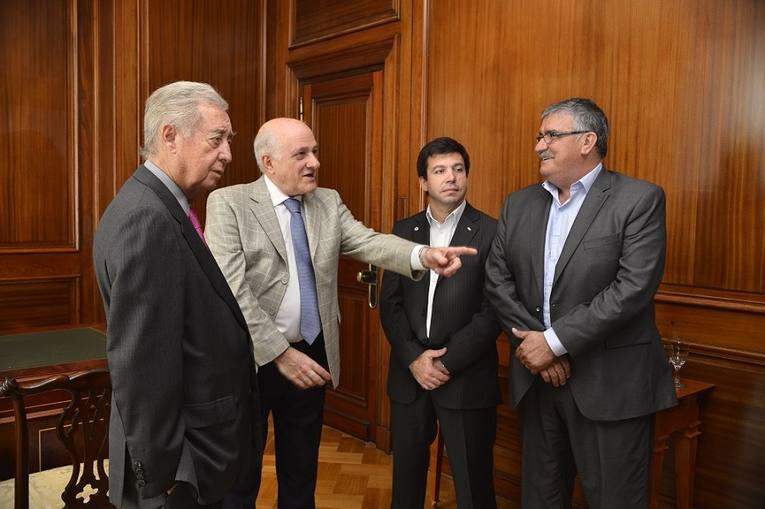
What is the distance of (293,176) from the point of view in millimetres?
2391

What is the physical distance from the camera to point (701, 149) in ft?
8.66

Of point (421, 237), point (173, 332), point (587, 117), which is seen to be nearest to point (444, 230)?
point (421, 237)

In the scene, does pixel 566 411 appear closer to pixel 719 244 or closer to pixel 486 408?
pixel 486 408

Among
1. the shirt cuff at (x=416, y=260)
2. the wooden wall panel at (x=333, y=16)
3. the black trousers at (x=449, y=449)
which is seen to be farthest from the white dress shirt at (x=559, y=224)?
the wooden wall panel at (x=333, y=16)

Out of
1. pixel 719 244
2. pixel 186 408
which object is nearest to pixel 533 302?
pixel 719 244

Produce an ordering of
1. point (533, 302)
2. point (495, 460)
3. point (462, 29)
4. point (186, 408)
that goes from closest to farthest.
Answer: point (186, 408) → point (533, 302) → point (495, 460) → point (462, 29)

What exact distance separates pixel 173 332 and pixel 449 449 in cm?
150

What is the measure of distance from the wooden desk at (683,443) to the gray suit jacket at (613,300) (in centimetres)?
36

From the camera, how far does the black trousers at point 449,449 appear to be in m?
2.55

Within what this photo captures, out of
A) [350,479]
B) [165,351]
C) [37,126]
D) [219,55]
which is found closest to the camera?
[165,351]

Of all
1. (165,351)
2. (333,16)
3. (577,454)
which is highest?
(333,16)

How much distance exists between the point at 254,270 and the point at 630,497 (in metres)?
1.44

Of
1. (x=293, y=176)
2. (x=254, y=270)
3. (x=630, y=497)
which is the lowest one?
(x=630, y=497)

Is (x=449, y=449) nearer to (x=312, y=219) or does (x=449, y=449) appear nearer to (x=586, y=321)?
(x=586, y=321)
